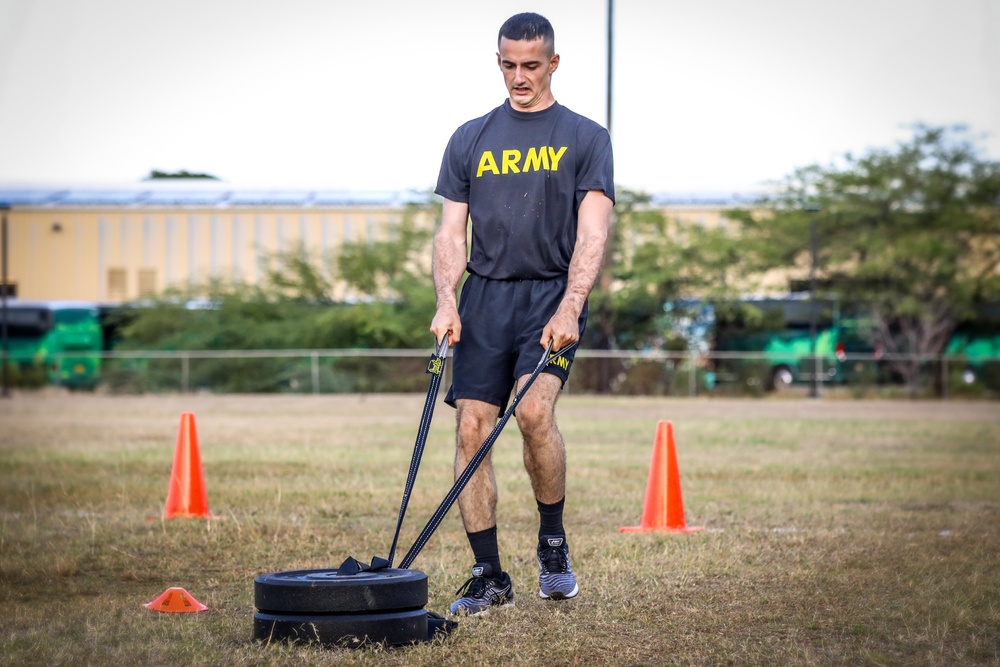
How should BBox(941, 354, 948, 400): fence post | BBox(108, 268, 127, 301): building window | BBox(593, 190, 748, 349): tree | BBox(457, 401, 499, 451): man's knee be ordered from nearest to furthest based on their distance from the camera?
BBox(457, 401, 499, 451): man's knee < BBox(941, 354, 948, 400): fence post < BBox(593, 190, 748, 349): tree < BBox(108, 268, 127, 301): building window

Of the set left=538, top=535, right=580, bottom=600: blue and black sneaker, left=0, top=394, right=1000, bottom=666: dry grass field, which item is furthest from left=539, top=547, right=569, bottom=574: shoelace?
left=0, top=394, right=1000, bottom=666: dry grass field

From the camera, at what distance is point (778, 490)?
1006cm

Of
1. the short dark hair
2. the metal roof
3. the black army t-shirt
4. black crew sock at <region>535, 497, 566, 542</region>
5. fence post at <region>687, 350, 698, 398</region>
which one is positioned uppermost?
the metal roof

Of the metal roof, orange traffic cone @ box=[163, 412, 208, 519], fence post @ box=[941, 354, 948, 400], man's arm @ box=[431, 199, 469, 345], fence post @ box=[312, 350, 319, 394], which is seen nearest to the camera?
man's arm @ box=[431, 199, 469, 345]

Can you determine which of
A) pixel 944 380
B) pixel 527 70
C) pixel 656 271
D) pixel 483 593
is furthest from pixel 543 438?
pixel 656 271

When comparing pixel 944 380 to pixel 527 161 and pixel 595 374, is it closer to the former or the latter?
pixel 595 374

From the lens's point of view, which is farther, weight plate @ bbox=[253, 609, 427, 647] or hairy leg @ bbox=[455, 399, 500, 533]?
hairy leg @ bbox=[455, 399, 500, 533]

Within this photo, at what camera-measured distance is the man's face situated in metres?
5.12

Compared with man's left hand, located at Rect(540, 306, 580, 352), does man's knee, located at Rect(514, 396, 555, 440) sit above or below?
below

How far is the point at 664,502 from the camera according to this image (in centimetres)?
768

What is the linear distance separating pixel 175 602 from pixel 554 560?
4.89ft

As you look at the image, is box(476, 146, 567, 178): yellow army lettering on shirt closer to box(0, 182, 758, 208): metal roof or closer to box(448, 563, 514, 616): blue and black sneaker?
box(448, 563, 514, 616): blue and black sneaker

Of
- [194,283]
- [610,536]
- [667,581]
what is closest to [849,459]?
[610,536]

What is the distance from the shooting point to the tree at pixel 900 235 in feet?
113
